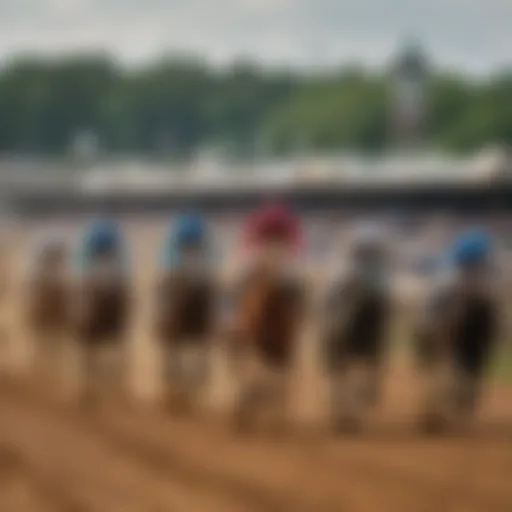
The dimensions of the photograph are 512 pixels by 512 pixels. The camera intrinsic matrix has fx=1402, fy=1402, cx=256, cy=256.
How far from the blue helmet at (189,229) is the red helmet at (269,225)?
0.04m

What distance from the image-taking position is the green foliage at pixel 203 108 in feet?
4.17

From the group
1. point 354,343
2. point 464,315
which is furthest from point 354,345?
point 464,315

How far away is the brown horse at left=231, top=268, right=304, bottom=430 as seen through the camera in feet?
4.10

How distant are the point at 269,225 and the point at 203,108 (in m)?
0.13

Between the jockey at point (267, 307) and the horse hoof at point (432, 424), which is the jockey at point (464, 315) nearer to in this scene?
the horse hoof at point (432, 424)

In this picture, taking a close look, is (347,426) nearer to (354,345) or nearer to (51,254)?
(354,345)

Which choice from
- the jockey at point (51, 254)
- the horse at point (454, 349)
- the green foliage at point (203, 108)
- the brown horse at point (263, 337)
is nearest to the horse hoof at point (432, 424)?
the horse at point (454, 349)

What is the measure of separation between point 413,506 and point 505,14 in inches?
17.9

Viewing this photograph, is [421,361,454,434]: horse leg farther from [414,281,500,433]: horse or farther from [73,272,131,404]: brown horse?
[73,272,131,404]: brown horse

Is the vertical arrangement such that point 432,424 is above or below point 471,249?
below

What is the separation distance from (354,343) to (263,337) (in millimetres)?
83

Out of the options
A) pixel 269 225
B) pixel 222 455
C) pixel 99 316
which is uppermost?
pixel 269 225

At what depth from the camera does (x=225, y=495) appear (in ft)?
4.01

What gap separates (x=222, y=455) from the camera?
1250 millimetres
